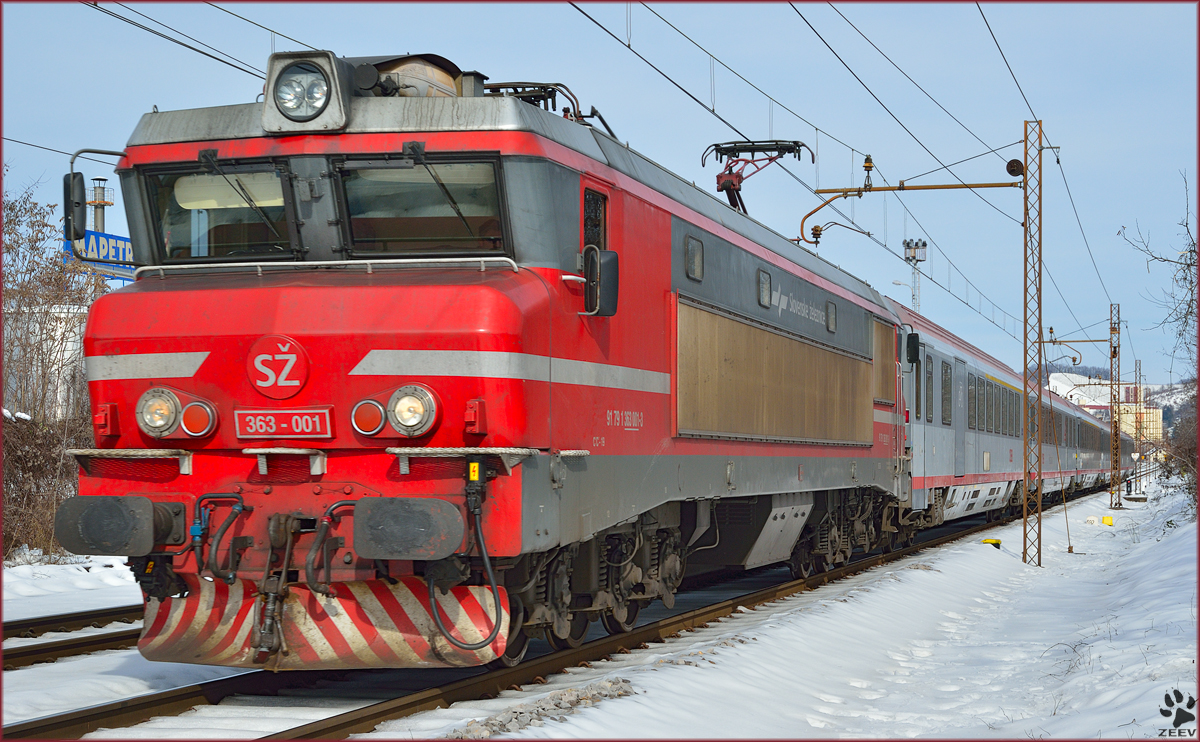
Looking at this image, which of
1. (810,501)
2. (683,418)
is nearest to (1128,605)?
(810,501)

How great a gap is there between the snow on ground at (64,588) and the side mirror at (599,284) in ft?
24.5

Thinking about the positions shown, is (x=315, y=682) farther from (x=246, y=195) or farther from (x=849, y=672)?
(x=849, y=672)

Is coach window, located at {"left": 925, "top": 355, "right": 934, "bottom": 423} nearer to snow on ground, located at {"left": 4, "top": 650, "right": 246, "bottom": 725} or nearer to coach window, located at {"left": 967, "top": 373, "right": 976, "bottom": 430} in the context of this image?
coach window, located at {"left": 967, "top": 373, "right": 976, "bottom": 430}

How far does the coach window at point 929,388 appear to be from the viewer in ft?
69.7

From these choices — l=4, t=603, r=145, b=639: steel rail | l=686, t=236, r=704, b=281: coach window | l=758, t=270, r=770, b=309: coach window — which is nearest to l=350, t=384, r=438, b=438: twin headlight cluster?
l=686, t=236, r=704, b=281: coach window

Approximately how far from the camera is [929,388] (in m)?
21.7

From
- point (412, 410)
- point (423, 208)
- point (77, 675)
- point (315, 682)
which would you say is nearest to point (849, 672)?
point (315, 682)

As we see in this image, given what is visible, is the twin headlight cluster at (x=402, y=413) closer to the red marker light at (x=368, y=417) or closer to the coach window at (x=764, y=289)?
the red marker light at (x=368, y=417)

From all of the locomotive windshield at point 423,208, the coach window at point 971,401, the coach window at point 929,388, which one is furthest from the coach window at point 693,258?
the coach window at point 971,401

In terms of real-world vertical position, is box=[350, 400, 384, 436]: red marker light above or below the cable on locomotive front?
above

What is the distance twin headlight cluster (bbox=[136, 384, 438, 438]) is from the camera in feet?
22.8

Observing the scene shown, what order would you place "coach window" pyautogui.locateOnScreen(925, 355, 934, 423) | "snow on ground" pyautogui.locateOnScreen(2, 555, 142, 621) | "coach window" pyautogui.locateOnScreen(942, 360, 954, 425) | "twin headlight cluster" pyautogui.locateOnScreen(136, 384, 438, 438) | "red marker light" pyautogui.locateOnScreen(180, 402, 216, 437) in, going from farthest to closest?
"coach window" pyautogui.locateOnScreen(942, 360, 954, 425) < "coach window" pyautogui.locateOnScreen(925, 355, 934, 423) < "snow on ground" pyautogui.locateOnScreen(2, 555, 142, 621) < "red marker light" pyautogui.locateOnScreen(180, 402, 216, 437) < "twin headlight cluster" pyautogui.locateOnScreen(136, 384, 438, 438)

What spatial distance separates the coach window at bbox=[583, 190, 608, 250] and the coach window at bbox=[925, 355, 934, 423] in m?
13.9

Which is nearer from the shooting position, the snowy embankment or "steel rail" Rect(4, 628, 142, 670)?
the snowy embankment
